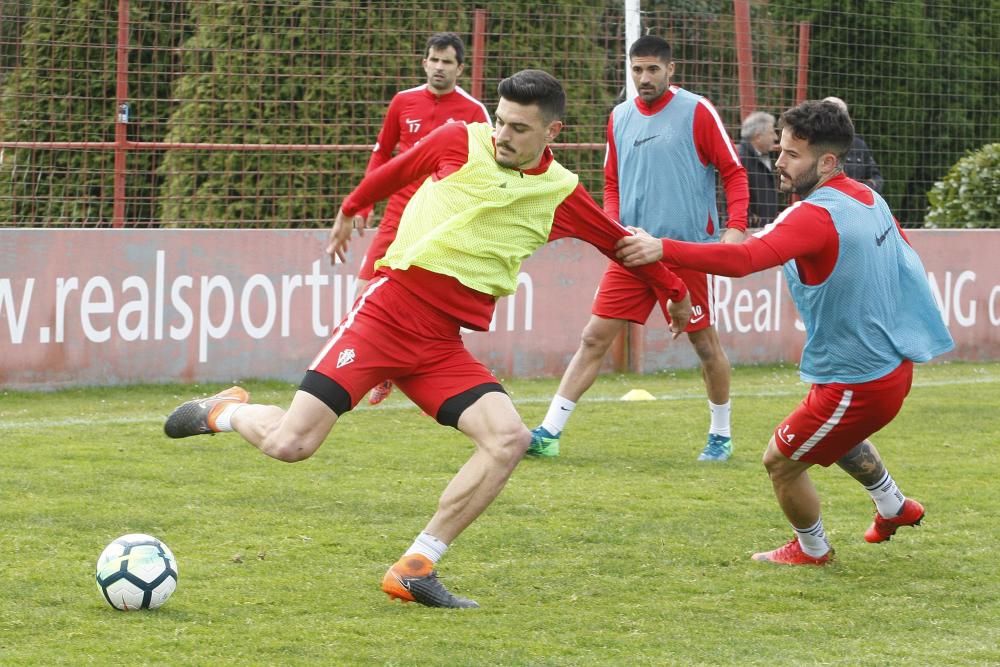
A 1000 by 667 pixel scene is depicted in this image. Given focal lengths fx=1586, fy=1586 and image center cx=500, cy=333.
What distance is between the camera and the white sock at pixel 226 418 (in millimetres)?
5870

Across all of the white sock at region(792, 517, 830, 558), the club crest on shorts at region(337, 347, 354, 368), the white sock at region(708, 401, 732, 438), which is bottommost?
the white sock at region(792, 517, 830, 558)

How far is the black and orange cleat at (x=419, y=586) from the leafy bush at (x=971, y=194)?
10959mm

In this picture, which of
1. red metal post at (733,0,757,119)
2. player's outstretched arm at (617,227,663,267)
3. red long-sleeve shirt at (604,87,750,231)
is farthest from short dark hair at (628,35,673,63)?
red metal post at (733,0,757,119)

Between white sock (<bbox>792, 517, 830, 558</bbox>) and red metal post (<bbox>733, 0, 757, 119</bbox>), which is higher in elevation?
red metal post (<bbox>733, 0, 757, 119</bbox>)

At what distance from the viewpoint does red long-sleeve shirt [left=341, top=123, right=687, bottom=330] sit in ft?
18.6

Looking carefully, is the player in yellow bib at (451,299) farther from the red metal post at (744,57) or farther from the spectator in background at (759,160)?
the red metal post at (744,57)

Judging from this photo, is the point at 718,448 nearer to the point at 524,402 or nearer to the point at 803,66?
the point at 524,402

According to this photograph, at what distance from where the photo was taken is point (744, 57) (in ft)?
44.7

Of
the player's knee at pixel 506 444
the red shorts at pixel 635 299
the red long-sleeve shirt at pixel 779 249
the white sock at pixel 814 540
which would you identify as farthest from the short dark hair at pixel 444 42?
the player's knee at pixel 506 444

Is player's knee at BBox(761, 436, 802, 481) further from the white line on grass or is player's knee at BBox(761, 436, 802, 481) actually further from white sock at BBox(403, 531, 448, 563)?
the white line on grass

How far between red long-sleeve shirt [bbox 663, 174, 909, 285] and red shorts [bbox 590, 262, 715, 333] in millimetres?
2820

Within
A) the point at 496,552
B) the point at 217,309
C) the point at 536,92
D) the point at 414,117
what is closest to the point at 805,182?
the point at 536,92

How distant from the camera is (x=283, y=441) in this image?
5.54m

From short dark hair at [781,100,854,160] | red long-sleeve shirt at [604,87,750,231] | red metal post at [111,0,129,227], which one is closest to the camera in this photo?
short dark hair at [781,100,854,160]
